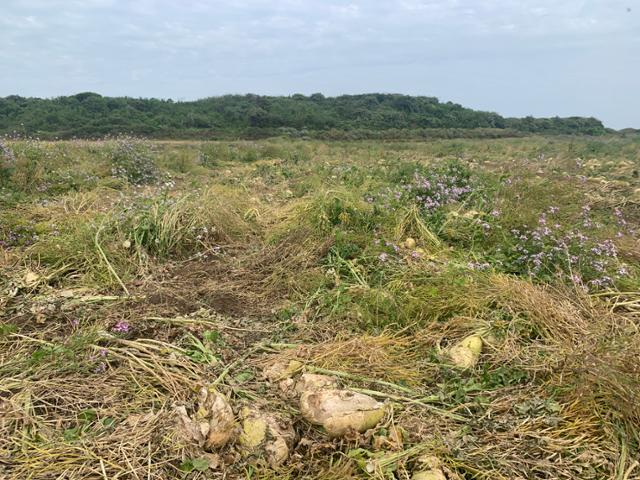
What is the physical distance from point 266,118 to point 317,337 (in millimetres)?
33719

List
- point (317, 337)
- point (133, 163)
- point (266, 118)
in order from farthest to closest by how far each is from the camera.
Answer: point (266, 118), point (133, 163), point (317, 337)

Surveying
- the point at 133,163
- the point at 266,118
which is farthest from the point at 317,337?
the point at 266,118

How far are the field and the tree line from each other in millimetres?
20756

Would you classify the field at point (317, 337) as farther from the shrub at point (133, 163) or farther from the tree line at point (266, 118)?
the tree line at point (266, 118)

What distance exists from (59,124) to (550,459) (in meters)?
30.9

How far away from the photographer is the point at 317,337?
3074 millimetres

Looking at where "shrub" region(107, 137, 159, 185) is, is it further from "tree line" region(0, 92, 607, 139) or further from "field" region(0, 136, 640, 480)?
"tree line" region(0, 92, 607, 139)

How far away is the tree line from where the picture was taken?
1103 inches

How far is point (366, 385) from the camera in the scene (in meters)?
2.57

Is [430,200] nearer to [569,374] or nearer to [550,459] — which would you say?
[569,374]

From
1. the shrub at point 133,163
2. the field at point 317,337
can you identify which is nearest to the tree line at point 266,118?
the shrub at point 133,163

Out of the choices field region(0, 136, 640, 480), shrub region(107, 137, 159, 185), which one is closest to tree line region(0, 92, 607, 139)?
shrub region(107, 137, 159, 185)

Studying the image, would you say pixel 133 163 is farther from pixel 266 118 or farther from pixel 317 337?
pixel 266 118

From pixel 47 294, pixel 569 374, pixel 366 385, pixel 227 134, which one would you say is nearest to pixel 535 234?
pixel 569 374
